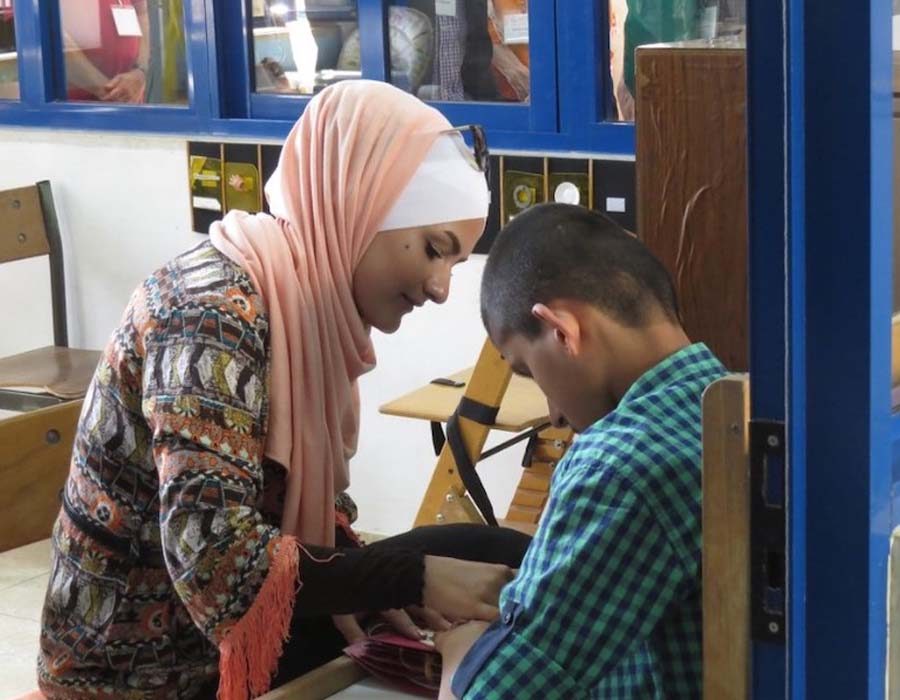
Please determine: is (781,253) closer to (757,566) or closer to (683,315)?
(757,566)

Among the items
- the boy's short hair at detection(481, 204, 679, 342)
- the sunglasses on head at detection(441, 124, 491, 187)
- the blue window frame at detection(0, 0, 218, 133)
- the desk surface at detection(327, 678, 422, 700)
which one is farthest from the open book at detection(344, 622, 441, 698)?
the blue window frame at detection(0, 0, 218, 133)

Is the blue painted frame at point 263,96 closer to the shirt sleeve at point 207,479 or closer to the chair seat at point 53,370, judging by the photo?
the chair seat at point 53,370

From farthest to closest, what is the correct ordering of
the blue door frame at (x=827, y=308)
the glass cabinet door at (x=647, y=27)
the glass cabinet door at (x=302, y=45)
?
1. the glass cabinet door at (x=302, y=45)
2. the glass cabinet door at (x=647, y=27)
3. the blue door frame at (x=827, y=308)

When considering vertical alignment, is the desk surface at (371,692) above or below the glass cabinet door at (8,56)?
below

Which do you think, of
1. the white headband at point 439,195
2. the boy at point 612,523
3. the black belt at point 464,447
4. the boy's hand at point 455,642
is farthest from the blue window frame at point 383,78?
the boy at point 612,523

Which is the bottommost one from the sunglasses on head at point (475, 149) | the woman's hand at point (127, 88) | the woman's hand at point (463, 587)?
the woman's hand at point (463, 587)

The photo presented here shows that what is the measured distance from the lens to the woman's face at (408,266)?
1.89m

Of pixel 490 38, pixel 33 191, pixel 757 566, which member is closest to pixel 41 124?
pixel 33 191

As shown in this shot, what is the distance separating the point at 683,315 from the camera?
1.66 metres

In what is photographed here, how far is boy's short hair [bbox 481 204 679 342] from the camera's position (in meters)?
1.36

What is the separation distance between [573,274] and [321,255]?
1.86 feet

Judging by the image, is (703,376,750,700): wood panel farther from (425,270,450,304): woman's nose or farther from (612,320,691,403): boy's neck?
(425,270,450,304): woman's nose

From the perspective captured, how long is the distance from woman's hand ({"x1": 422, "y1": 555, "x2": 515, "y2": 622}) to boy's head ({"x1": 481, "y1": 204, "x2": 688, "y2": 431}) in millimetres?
276

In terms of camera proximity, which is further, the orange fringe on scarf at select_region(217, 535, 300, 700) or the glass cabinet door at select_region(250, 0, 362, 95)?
the glass cabinet door at select_region(250, 0, 362, 95)
